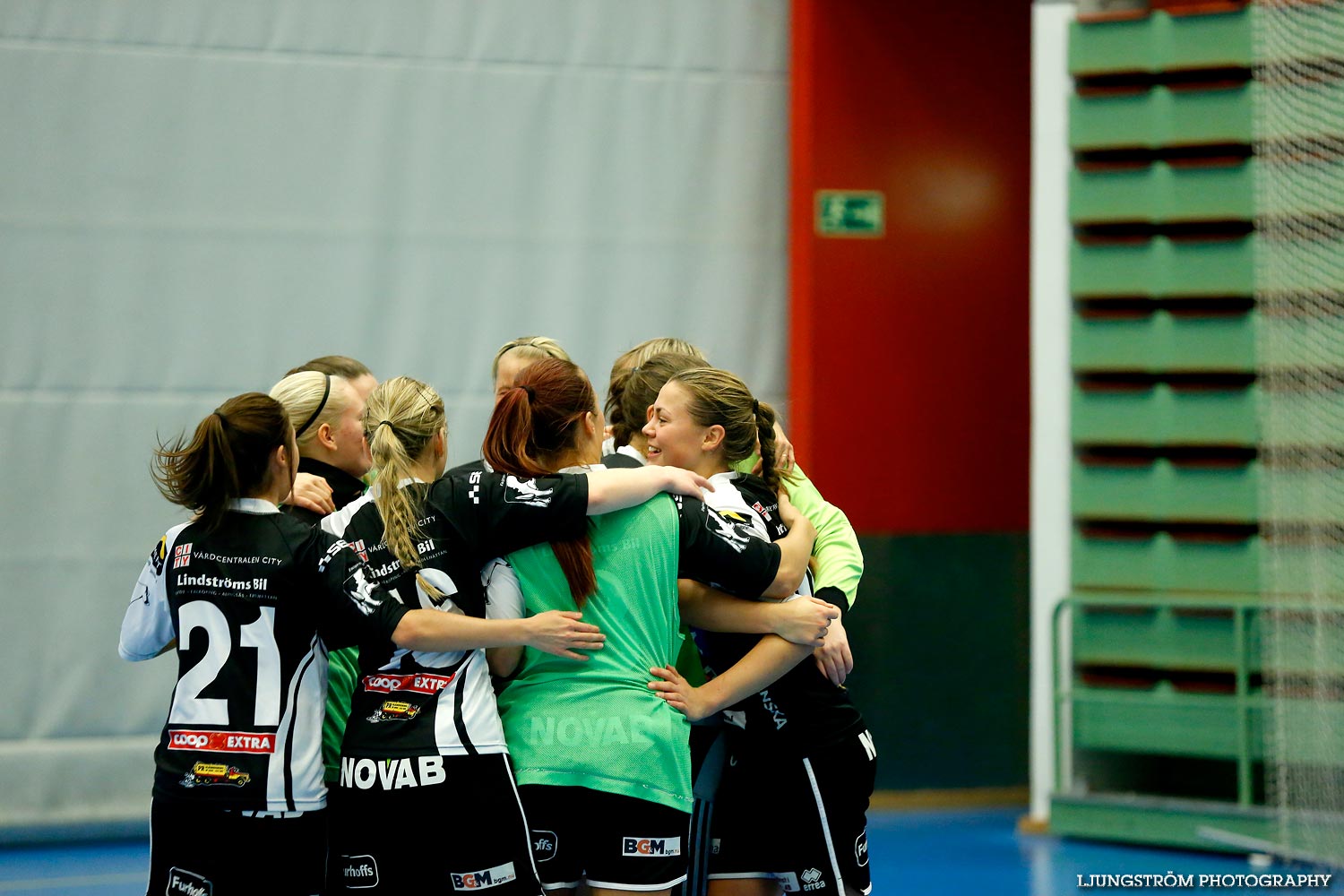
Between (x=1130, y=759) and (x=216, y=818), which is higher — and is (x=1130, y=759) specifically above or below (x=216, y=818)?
below

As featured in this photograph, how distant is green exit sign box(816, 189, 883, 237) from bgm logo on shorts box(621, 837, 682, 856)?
4.64 metres

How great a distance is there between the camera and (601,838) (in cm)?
258

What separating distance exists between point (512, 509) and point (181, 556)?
0.69 metres

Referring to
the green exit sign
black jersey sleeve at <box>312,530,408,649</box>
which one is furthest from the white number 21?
the green exit sign

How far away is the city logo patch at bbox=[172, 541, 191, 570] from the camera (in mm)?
2715

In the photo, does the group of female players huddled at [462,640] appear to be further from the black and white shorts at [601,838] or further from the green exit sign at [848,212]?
the green exit sign at [848,212]

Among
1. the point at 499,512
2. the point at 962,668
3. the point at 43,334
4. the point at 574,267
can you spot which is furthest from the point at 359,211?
the point at 499,512

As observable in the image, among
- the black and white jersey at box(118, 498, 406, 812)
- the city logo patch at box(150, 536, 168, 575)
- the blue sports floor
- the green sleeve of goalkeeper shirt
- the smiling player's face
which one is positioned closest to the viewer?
the black and white jersey at box(118, 498, 406, 812)

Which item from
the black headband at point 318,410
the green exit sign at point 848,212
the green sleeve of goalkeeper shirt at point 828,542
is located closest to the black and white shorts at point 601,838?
the green sleeve of goalkeeper shirt at point 828,542

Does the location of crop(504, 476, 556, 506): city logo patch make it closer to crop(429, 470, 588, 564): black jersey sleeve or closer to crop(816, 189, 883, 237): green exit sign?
crop(429, 470, 588, 564): black jersey sleeve

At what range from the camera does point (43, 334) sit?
6.25 m

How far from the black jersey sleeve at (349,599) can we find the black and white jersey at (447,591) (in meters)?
0.02

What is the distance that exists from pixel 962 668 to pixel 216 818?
5.01 m

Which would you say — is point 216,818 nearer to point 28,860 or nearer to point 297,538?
point 297,538
